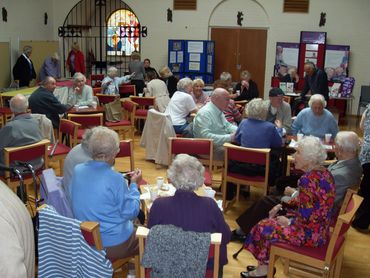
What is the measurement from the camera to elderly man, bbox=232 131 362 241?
355cm

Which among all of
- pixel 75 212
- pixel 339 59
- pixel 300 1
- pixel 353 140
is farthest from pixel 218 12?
pixel 75 212

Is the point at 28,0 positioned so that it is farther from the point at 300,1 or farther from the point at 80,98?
the point at 300,1

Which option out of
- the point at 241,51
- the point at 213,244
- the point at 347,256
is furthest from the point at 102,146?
the point at 241,51

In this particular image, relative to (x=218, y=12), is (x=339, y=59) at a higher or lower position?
lower

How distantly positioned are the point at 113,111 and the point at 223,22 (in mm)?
5841

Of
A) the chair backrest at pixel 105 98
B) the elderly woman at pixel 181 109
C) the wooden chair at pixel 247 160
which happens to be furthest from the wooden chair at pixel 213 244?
the chair backrest at pixel 105 98

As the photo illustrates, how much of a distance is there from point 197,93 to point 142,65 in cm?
388

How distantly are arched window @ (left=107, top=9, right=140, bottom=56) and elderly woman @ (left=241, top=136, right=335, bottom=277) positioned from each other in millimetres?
11162

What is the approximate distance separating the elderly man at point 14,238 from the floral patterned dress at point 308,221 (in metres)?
2.52

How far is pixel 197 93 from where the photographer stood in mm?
7125

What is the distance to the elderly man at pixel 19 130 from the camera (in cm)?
439

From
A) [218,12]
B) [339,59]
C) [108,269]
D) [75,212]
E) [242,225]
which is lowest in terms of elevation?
[242,225]

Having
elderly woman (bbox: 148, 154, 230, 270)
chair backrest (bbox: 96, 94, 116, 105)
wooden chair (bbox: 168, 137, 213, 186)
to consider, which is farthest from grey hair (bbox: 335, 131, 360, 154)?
chair backrest (bbox: 96, 94, 116, 105)

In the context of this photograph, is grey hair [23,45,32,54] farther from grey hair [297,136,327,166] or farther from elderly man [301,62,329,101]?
grey hair [297,136,327,166]
